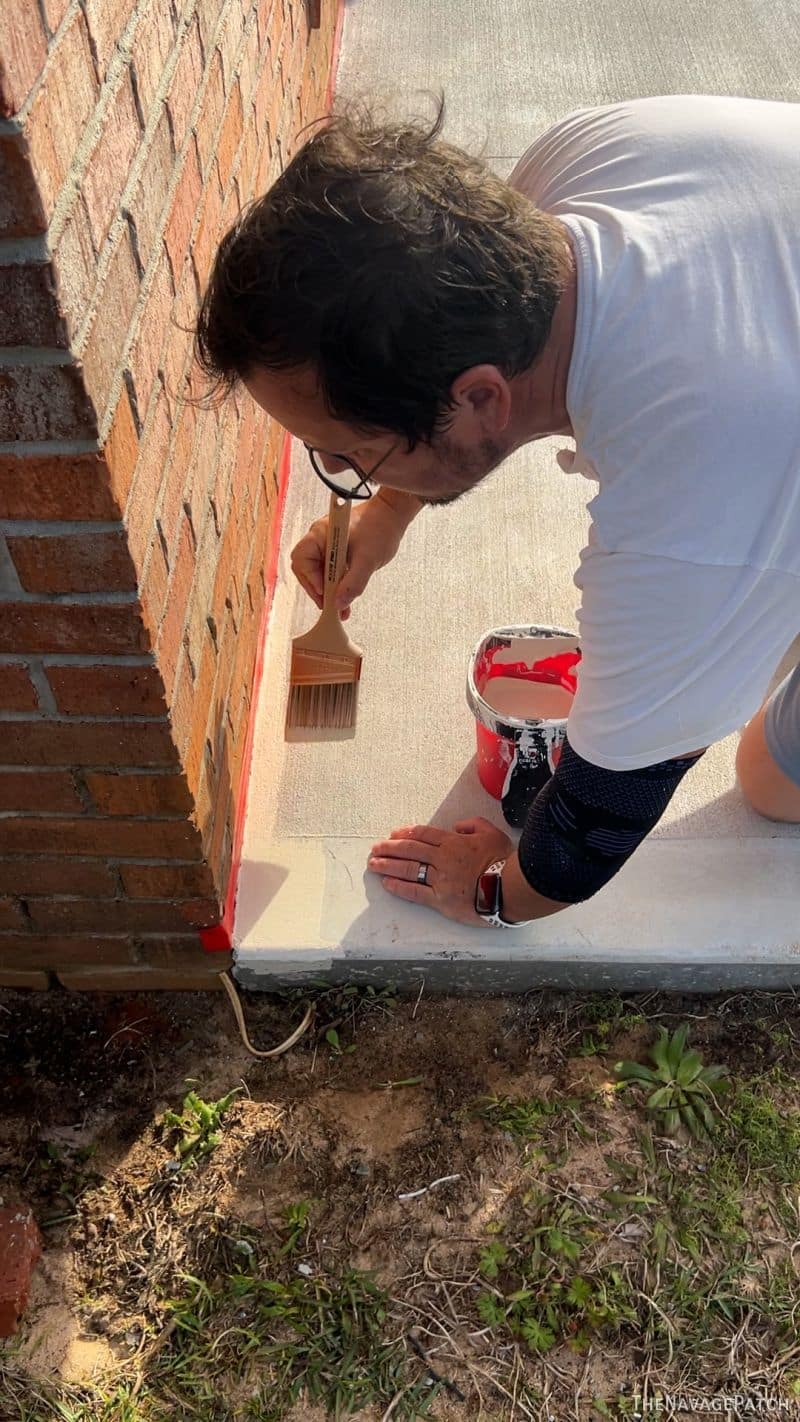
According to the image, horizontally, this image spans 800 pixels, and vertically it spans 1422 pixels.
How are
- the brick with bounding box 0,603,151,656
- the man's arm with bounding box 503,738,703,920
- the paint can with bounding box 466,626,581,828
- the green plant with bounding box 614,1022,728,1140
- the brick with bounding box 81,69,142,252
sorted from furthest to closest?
1. the paint can with bounding box 466,626,581,828
2. the green plant with bounding box 614,1022,728,1140
3. the man's arm with bounding box 503,738,703,920
4. the brick with bounding box 0,603,151,656
5. the brick with bounding box 81,69,142,252

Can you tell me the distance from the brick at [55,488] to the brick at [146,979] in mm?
1073

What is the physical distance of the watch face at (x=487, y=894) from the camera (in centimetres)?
201

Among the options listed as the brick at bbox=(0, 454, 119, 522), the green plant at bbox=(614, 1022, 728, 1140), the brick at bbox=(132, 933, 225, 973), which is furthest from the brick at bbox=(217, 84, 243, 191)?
the green plant at bbox=(614, 1022, 728, 1140)

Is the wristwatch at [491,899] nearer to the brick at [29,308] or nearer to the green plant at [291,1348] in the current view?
the green plant at [291,1348]

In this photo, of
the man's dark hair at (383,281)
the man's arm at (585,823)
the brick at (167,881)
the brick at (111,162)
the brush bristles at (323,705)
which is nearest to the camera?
the brick at (111,162)

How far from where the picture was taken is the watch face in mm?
2008

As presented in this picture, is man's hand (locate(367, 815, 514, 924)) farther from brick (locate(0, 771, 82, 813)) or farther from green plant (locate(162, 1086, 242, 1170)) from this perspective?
brick (locate(0, 771, 82, 813))

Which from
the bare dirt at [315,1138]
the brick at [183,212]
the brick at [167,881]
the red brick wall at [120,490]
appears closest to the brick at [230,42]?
the red brick wall at [120,490]

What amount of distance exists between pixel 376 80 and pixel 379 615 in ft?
8.15

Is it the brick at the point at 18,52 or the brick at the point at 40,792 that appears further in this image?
the brick at the point at 40,792

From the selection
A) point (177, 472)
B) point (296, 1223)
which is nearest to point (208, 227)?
point (177, 472)

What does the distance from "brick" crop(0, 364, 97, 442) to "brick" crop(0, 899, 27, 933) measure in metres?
1.01

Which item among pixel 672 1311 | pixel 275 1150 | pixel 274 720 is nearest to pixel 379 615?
pixel 274 720

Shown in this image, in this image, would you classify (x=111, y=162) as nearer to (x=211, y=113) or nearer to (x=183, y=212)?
(x=183, y=212)
